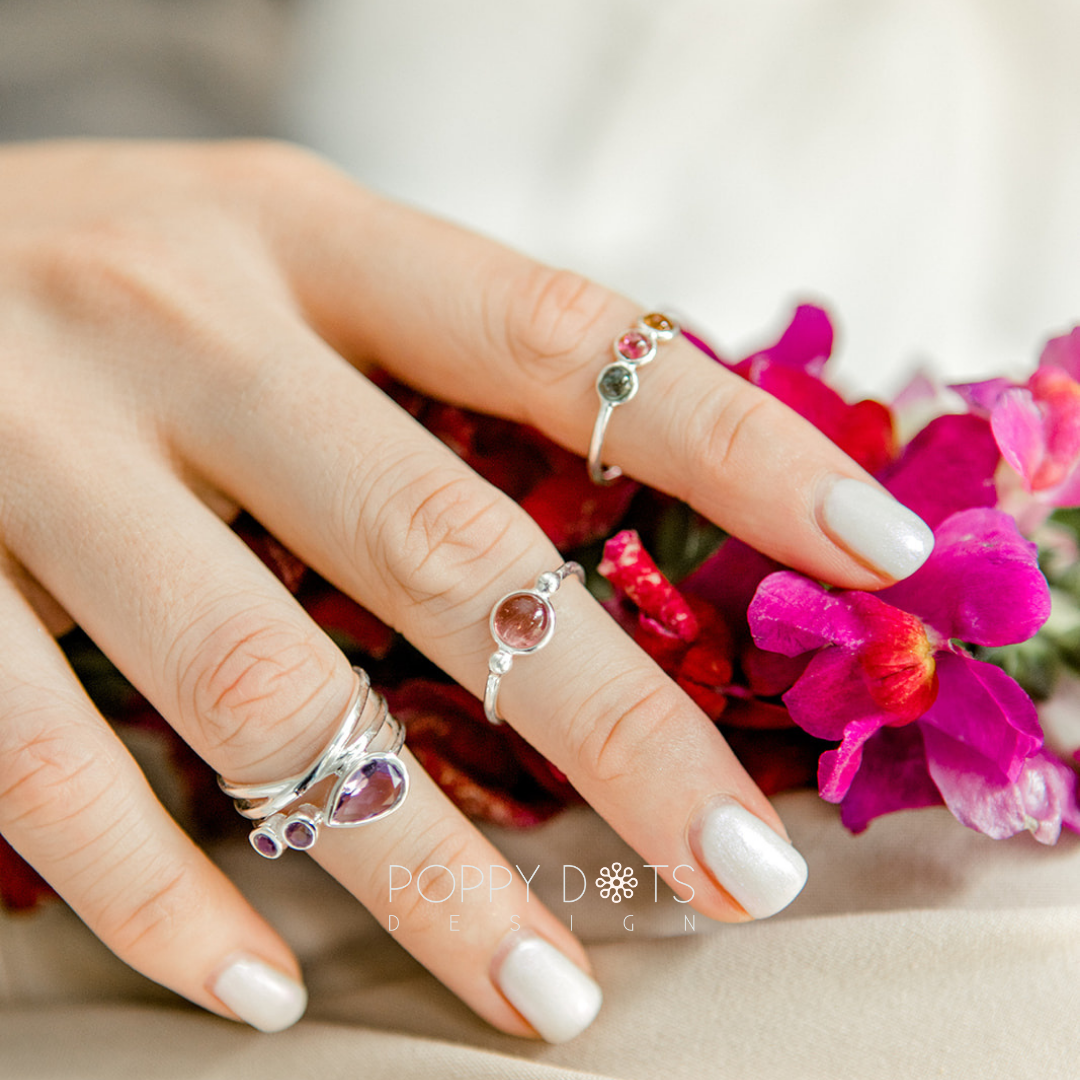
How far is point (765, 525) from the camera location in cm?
56

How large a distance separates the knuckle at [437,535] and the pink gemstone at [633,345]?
0.14 metres

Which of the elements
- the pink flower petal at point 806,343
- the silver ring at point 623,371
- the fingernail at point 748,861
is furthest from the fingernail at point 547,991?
the pink flower petal at point 806,343

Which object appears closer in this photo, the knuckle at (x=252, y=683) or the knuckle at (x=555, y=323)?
the knuckle at (x=252, y=683)

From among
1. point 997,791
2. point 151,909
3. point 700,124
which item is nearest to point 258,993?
point 151,909

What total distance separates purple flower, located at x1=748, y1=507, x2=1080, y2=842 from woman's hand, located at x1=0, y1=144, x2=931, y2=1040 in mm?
43

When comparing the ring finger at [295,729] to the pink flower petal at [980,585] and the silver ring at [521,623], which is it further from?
the pink flower petal at [980,585]

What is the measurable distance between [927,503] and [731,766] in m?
0.20

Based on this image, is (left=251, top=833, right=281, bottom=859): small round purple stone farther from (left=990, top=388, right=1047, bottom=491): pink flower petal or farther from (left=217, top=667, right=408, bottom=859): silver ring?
(left=990, top=388, right=1047, bottom=491): pink flower petal

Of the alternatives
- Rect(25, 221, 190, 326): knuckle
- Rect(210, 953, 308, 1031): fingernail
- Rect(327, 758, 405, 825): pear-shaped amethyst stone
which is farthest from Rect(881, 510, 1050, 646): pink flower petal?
Rect(25, 221, 190, 326): knuckle

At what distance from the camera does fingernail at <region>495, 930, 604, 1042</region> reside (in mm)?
530

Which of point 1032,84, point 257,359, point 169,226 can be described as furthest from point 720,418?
point 1032,84

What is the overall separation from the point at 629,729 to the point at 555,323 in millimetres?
305

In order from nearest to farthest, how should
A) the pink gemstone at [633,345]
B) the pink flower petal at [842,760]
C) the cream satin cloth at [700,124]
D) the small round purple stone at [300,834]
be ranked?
the pink flower petal at [842,760], the small round purple stone at [300,834], the pink gemstone at [633,345], the cream satin cloth at [700,124]

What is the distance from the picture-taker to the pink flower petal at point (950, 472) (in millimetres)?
535
